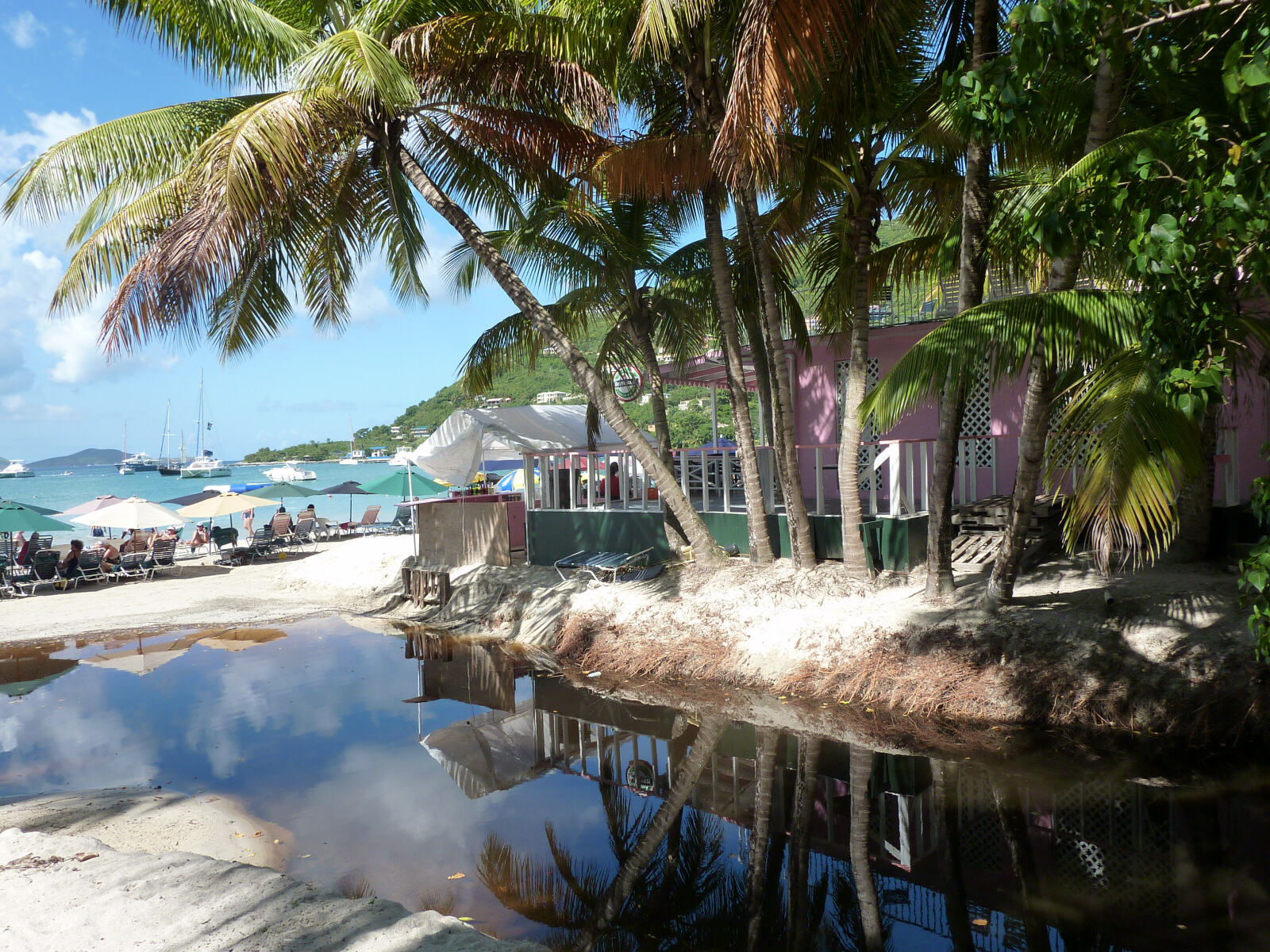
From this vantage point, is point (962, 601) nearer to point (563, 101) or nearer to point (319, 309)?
point (563, 101)

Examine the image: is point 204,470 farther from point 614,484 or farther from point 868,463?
point 868,463

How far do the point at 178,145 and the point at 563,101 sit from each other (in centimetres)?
522

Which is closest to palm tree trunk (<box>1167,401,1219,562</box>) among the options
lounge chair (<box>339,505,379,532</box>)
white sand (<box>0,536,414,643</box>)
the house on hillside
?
the house on hillside

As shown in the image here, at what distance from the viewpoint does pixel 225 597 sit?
17.1 metres

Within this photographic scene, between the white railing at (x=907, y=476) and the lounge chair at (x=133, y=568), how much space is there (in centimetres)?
1512

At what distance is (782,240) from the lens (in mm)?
11898

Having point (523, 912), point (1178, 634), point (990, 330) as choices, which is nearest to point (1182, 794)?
point (1178, 634)

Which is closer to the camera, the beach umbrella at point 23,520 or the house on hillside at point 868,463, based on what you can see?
the house on hillside at point 868,463

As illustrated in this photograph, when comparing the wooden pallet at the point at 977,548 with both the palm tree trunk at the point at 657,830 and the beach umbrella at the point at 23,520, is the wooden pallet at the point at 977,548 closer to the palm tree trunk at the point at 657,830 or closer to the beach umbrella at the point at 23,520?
the palm tree trunk at the point at 657,830

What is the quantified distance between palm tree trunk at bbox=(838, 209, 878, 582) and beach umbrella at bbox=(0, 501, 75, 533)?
15150 millimetres

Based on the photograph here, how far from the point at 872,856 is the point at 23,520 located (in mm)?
18074

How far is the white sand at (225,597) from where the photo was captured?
14.9 m

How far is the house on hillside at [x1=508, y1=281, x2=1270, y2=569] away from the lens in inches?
442

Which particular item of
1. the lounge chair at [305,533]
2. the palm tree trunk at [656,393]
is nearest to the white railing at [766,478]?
the palm tree trunk at [656,393]
